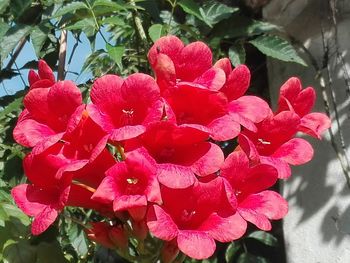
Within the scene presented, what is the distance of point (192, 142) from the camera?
82 centimetres

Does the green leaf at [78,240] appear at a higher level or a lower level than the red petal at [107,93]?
lower

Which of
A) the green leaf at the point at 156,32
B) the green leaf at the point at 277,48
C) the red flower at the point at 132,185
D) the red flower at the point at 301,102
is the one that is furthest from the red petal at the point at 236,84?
the green leaf at the point at 277,48

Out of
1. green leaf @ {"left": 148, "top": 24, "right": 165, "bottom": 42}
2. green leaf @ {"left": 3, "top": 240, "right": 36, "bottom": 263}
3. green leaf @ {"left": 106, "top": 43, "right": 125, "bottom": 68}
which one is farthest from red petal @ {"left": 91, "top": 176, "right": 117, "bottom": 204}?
green leaf @ {"left": 148, "top": 24, "right": 165, "bottom": 42}

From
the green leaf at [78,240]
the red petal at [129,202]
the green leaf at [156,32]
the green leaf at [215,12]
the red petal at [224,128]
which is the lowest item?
the green leaf at [78,240]

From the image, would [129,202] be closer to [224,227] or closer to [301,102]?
[224,227]

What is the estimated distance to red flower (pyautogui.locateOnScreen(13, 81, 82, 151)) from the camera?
86 cm

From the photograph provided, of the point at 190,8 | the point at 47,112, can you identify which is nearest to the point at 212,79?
the point at 47,112

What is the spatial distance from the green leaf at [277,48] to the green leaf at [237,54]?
39mm

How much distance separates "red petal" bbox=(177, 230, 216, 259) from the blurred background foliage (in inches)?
15.3

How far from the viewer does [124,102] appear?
2.77 ft

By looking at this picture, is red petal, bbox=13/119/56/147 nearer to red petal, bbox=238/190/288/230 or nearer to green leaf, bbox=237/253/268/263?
red petal, bbox=238/190/288/230

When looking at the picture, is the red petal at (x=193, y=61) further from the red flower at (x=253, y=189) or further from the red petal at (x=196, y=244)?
the red petal at (x=196, y=244)

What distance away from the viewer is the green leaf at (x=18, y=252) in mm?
1034

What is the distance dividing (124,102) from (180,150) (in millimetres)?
101
